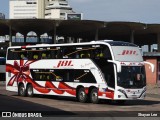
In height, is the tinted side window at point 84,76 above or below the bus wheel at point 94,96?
above

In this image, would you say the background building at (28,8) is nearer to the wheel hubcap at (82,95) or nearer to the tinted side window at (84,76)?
the tinted side window at (84,76)

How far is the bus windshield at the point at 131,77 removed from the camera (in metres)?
23.4

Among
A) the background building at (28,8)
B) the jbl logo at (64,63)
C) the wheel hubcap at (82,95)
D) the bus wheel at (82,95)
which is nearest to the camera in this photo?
the bus wheel at (82,95)

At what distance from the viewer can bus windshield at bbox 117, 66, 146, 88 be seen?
23388 millimetres

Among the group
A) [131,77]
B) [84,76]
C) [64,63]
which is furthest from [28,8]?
[131,77]

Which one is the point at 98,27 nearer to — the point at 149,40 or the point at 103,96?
the point at 149,40

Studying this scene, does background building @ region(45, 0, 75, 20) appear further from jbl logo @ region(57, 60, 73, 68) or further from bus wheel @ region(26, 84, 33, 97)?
jbl logo @ region(57, 60, 73, 68)

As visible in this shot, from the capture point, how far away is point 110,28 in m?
88.4

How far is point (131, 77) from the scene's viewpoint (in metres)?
A: 23.7

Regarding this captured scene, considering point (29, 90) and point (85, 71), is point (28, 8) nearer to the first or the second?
point (29, 90)

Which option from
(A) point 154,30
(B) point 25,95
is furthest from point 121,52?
(A) point 154,30

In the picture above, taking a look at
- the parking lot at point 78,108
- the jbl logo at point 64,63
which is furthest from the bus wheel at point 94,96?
the jbl logo at point 64,63

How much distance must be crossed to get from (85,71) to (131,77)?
2802 mm

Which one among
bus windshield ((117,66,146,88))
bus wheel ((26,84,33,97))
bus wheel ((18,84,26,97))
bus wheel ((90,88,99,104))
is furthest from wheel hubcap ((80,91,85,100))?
bus wheel ((18,84,26,97))
